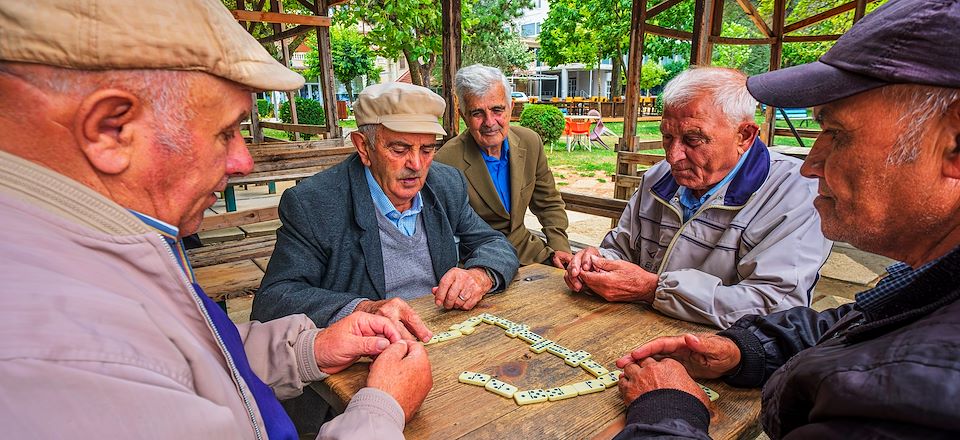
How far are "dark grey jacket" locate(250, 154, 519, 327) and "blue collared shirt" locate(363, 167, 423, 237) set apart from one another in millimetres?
56

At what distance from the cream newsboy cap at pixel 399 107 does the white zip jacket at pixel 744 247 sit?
1.30 m

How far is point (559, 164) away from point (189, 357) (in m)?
15.6

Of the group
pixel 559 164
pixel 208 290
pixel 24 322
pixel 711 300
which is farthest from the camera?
pixel 559 164

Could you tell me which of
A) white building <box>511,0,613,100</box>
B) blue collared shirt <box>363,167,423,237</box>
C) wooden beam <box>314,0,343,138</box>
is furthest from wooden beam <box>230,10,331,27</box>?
white building <box>511,0,613,100</box>

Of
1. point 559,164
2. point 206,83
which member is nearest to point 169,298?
point 206,83

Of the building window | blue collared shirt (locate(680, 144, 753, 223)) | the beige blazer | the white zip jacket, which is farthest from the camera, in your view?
the building window

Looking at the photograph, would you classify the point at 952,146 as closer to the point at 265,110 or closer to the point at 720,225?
the point at 720,225

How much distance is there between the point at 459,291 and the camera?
7.50ft

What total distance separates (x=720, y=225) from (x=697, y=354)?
2.99 ft

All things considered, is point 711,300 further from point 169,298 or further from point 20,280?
point 20,280

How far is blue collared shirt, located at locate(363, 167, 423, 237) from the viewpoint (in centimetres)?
266

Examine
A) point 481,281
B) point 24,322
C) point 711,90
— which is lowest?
point 481,281

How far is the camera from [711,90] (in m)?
2.39

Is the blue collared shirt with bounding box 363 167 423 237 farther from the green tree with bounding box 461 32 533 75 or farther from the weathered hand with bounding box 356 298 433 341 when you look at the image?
the green tree with bounding box 461 32 533 75
